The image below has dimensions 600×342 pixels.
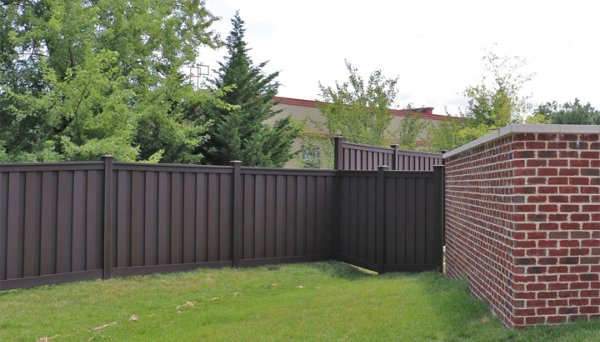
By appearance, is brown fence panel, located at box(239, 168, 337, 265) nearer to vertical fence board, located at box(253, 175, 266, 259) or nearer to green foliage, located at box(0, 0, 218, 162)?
vertical fence board, located at box(253, 175, 266, 259)

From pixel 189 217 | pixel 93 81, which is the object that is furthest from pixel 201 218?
pixel 93 81

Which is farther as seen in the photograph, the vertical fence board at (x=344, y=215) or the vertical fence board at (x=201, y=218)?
the vertical fence board at (x=344, y=215)

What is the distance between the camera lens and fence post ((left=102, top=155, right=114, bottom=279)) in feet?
24.3

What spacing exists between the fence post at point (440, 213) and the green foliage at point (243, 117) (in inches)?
381

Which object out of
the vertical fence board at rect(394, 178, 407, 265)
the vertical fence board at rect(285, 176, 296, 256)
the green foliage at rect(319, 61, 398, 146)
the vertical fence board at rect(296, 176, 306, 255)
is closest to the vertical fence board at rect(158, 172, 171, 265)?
the vertical fence board at rect(285, 176, 296, 256)

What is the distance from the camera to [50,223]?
273 inches

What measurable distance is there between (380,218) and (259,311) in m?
3.31

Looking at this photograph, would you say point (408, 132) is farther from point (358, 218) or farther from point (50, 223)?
point (50, 223)

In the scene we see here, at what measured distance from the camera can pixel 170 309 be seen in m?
6.01

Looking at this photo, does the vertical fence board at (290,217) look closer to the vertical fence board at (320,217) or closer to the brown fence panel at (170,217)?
the vertical fence board at (320,217)

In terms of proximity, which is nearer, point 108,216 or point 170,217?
point 108,216

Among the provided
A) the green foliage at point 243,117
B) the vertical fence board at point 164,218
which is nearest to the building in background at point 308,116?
the green foliage at point 243,117

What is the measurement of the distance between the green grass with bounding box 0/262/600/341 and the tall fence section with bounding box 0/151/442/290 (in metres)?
0.40

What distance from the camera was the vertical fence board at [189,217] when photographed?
26.8 ft
